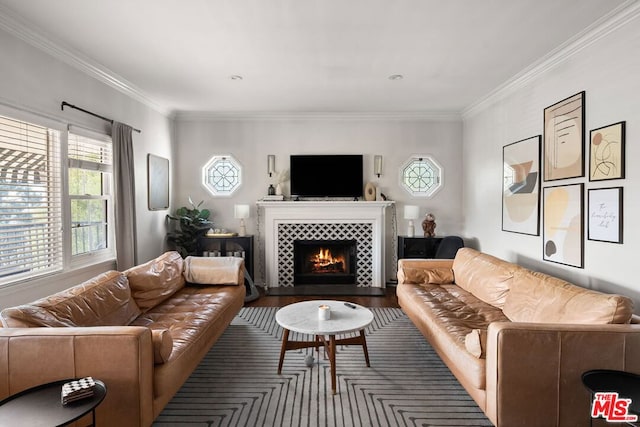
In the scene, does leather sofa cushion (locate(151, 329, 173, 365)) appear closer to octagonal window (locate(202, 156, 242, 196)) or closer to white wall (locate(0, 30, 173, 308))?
white wall (locate(0, 30, 173, 308))

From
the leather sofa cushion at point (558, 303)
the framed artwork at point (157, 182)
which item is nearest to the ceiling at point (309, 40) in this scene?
the framed artwork at point (157, 182)

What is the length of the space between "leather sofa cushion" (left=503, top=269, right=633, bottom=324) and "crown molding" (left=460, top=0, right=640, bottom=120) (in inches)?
75.5

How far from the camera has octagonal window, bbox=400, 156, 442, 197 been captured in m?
5.58

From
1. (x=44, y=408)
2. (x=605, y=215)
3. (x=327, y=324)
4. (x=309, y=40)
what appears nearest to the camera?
(x=44, y=408)

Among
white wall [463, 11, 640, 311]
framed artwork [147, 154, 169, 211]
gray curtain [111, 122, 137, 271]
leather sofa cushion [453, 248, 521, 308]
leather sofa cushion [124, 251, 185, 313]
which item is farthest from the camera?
framed artwork [147, 154, 169, 211]

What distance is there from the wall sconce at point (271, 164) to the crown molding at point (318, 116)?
1.96ft

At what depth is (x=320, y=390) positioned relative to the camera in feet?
8.06

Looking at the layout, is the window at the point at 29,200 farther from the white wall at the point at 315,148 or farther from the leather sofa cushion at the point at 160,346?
the white wall at the point at 315,148

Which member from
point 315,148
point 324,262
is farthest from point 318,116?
point 324,262

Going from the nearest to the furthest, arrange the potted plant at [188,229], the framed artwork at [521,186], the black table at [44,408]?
1. the black table at [44,408]
2. the framed artwork at [521,186]
3. the potted plant at [188,229]

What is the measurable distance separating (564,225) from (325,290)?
3040mm

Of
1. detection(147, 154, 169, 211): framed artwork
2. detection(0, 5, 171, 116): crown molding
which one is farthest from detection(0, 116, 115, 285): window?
detection(147, 154, 169, 211): framed artwork

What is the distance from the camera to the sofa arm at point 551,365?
6.03 feet

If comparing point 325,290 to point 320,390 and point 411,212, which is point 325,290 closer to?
point 411,212
